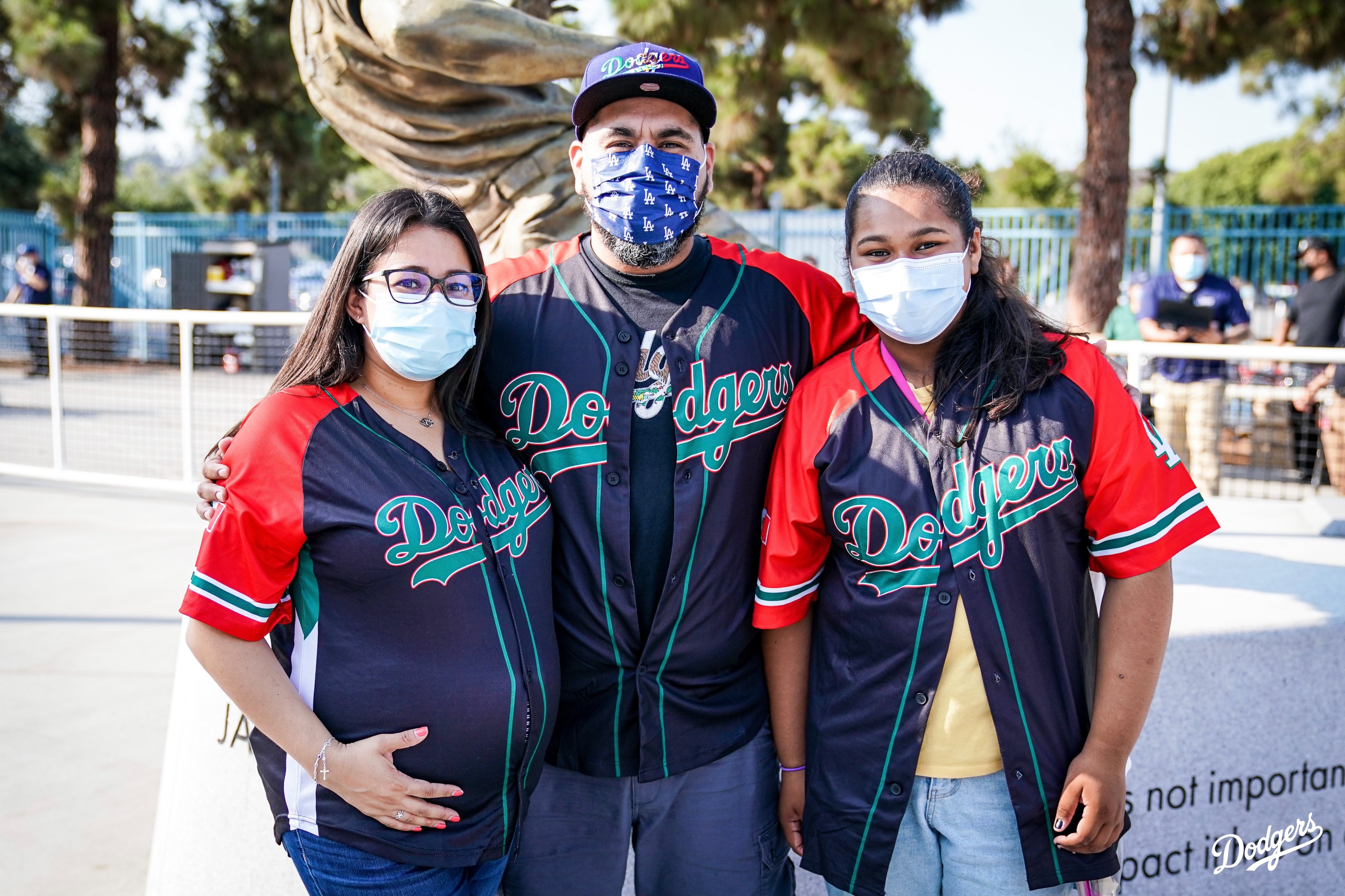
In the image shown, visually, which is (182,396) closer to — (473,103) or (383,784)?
(473,103)

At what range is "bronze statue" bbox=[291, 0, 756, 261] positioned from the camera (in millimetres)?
3672

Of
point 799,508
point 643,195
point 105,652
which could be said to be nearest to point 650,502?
point 799,508

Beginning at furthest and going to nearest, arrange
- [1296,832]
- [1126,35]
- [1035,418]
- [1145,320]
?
[1126,35], [1145,320], [1296,832], [1035,418]

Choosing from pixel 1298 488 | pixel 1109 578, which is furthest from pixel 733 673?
pixel 1298 488

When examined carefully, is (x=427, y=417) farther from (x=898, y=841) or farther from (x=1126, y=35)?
(x=1126, y=35)

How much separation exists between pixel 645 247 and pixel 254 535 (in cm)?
100

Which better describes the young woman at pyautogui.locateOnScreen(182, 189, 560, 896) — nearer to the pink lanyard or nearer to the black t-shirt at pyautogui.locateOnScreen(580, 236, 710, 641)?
the black t-shirt at pyautogui.locateOnScreen(580, 236, 710, 641)

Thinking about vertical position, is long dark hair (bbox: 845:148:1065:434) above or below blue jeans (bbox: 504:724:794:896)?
above

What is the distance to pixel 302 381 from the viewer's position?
6.40 ft

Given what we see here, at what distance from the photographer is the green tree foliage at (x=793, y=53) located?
12234 millimetres

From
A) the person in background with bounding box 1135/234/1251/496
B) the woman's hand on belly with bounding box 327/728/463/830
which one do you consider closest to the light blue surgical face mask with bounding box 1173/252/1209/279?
the person in background with bounding box 1135/234/1251/496

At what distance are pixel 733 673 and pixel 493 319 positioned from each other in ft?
3.12

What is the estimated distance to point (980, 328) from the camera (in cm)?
209

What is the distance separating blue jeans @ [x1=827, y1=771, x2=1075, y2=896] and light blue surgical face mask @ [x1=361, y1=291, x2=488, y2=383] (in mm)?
1232
